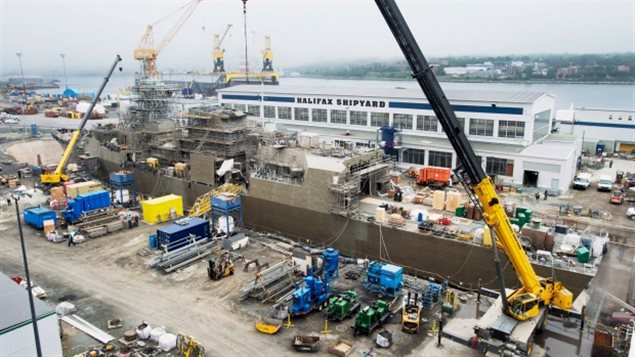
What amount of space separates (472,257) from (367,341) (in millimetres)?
9040

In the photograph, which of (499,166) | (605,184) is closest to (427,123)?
(499,166)

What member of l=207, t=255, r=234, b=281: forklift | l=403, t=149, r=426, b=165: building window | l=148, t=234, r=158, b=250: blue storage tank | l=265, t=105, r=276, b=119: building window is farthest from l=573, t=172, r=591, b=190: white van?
l=265, t=105, r=276, b=119: building window

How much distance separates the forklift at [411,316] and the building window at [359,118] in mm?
31571

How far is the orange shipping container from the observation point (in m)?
35.4

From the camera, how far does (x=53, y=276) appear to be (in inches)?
992

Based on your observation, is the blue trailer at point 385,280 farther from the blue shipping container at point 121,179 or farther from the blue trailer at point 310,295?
the blue shipping container at point 121,179

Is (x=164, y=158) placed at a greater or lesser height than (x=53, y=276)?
greater

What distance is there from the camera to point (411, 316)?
62.9ft

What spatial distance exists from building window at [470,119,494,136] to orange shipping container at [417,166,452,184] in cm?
920

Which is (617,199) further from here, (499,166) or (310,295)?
(310,295)

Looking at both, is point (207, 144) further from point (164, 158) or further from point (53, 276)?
point (53, 276)

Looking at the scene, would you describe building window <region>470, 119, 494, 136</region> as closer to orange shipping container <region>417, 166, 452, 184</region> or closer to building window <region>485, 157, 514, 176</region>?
building window <region>485, 157, 514, 176</region>

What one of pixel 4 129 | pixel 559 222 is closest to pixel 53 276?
pixel 559 222

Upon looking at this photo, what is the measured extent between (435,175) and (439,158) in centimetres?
710
